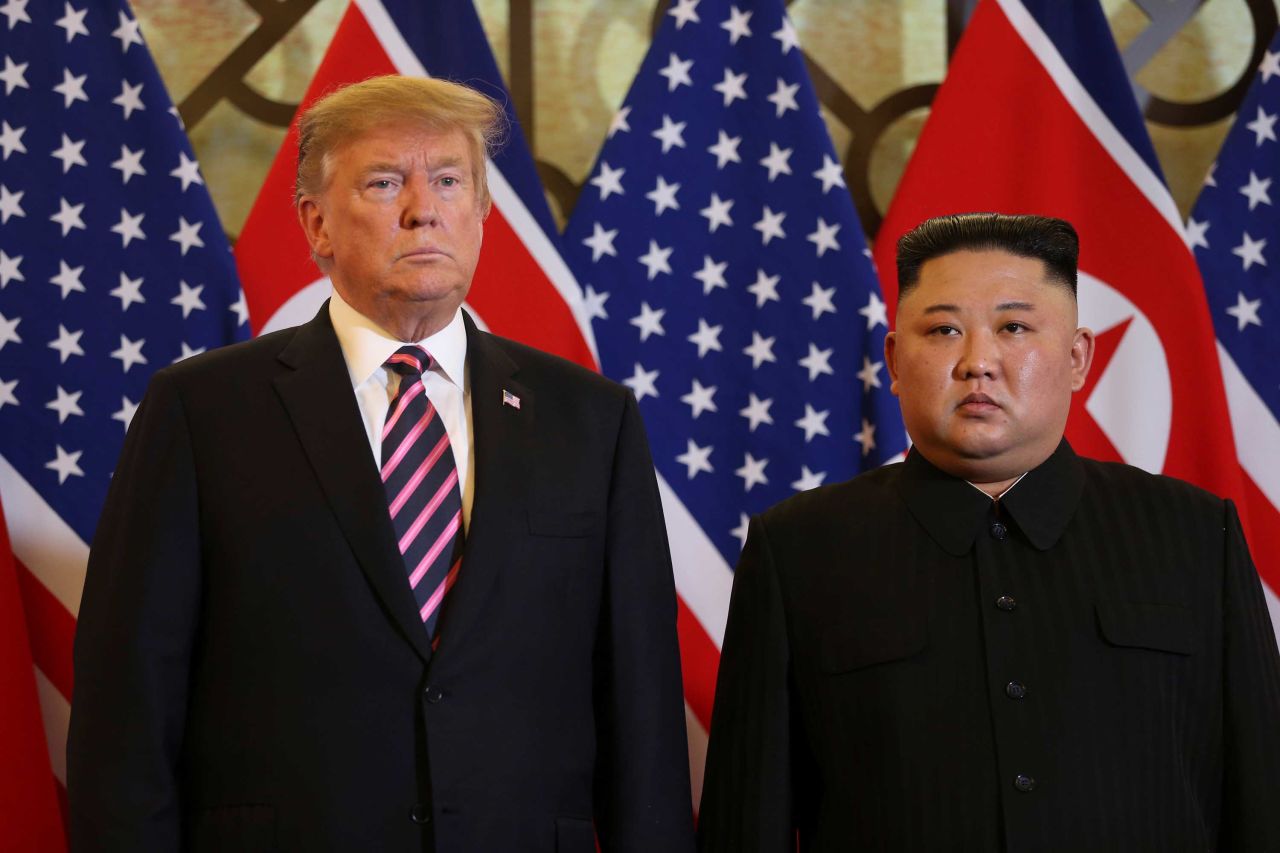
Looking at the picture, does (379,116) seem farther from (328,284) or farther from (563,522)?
(328,284)

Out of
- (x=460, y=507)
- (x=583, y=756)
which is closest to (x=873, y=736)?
(x=583, y=756)

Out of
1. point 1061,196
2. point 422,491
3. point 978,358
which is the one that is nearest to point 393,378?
point 422,491

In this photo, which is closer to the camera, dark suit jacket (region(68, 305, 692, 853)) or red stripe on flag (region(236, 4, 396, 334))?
dark suit jacket (region(68, 305, 692, 853))

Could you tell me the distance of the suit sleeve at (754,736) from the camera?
5.86 feet

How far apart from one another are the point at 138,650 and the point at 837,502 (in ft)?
2.93

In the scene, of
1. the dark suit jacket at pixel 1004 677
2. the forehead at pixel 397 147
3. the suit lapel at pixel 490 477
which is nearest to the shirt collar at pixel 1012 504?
the dark suit jacket at pixel 1004 677

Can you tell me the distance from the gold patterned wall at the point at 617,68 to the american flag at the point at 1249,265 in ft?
0.59

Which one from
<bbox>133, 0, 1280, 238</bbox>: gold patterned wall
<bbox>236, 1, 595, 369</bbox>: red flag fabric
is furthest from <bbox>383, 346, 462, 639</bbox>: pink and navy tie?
<bbox>133, 0, 1280, 238</bbox>: gold patterned wall

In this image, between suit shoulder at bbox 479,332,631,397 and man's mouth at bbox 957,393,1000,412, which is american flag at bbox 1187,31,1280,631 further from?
suit shoulder at bbox 479,332,631,397

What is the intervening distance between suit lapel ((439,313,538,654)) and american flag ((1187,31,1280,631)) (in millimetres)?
1671

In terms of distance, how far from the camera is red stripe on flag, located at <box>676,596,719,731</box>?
270 cm

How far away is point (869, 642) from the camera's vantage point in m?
1.77

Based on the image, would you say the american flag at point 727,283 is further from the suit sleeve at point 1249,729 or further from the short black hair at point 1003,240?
the suit sleeve at point 1249,729

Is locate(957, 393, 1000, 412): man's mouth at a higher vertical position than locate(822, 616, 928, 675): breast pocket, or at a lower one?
higher
